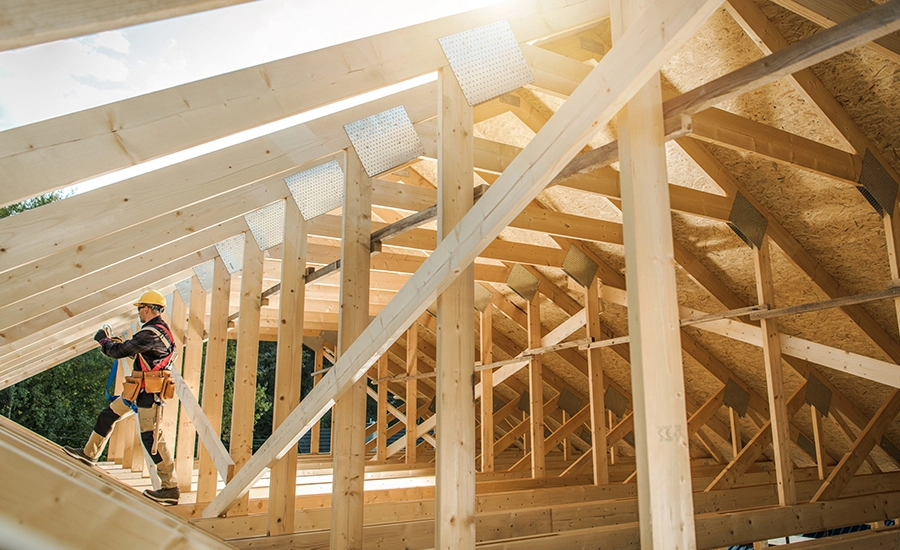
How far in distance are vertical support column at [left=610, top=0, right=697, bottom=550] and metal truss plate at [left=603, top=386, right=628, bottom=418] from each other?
6.48 metres

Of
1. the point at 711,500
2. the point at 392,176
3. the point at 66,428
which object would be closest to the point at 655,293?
the point at 711,500

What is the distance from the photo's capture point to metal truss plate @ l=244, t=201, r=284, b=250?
4.94 meters

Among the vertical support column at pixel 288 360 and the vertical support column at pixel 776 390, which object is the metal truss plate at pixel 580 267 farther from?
the vertical support column at pixel 288 360

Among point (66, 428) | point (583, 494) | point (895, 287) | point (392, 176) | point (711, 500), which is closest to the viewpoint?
point (895, 287)

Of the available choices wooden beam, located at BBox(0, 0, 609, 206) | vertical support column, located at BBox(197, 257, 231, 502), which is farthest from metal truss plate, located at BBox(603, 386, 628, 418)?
wooden beam, located at BBox(0, 0, 609, 206)

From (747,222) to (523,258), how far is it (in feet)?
7.37

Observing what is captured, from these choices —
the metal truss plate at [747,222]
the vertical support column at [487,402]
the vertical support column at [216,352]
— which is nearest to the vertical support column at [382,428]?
the vertical support column at [487,402]

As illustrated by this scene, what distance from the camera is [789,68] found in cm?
216

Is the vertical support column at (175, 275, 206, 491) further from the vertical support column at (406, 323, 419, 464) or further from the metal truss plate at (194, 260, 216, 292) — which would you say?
the vertical support column at (406, 323, 419, 464)

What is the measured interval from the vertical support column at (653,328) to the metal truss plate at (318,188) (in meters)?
2.27

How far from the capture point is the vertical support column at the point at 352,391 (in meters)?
3.40

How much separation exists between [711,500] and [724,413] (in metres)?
2.98

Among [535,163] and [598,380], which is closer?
[535,163]

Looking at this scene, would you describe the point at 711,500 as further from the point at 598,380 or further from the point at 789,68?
the point at 789,68
